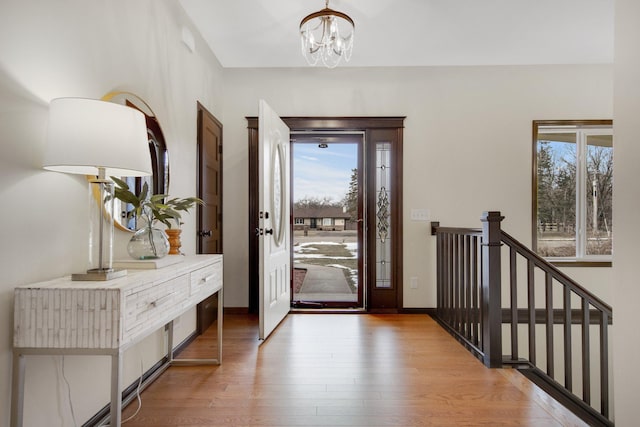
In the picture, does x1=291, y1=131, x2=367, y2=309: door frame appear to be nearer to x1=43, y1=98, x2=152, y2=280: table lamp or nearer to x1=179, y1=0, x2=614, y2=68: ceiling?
x1=179, y1=0, x2=614, y2=68: ceiling

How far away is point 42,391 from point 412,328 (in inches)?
107

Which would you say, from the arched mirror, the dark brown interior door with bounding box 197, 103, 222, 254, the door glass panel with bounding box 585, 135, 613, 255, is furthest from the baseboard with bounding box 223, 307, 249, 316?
the door glass panel with bounding box 585, 135, 613, 255

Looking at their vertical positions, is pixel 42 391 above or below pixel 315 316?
above

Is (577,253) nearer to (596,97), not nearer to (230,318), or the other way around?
(596,97)

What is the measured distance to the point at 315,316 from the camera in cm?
367

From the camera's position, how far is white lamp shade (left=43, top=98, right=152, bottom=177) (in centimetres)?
125

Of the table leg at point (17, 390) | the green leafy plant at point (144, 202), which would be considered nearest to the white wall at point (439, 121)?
the green leafy plant at point (144, 202)

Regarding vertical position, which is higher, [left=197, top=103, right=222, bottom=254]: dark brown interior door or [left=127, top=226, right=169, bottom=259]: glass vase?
[left=197, top=103, right=222, bottom=254]: dark brown interior door

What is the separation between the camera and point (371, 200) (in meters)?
3.85

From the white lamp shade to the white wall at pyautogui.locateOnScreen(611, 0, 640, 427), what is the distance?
1899 millimetres

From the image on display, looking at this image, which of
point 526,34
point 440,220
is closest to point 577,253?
point 440,220

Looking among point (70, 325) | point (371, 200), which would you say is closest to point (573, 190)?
point (371, 200)

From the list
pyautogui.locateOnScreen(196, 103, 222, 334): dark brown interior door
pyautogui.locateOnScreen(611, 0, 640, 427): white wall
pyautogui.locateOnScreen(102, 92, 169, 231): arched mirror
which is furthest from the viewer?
pyautogui.locateOnScreen(196, 103, 222, 334): dark brown interior door

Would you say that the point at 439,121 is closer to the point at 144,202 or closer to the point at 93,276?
the point at 144,202
